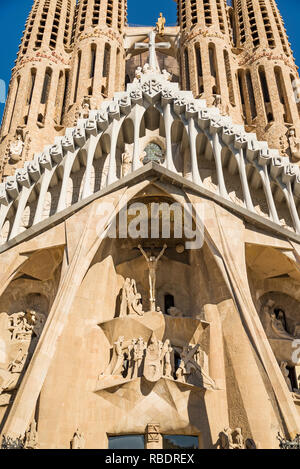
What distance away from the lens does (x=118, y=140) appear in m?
13.2

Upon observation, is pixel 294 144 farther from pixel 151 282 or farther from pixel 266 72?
pixel 151 282

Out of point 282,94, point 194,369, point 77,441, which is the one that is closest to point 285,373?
point 194,369

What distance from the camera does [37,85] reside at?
16562 mm

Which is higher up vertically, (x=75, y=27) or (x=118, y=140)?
(x=75, y=27)

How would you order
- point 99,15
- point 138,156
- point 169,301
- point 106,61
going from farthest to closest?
point 99,15 → point 106,61 → point 169,301 → point 138,156

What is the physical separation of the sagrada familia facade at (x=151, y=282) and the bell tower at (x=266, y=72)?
1.93ft

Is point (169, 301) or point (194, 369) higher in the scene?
point (169, 301)

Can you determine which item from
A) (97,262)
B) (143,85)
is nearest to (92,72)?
(143,85)

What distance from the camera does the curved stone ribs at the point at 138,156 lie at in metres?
11.9

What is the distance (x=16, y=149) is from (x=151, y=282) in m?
5.22

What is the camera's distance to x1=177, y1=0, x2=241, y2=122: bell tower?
53.8 feet
